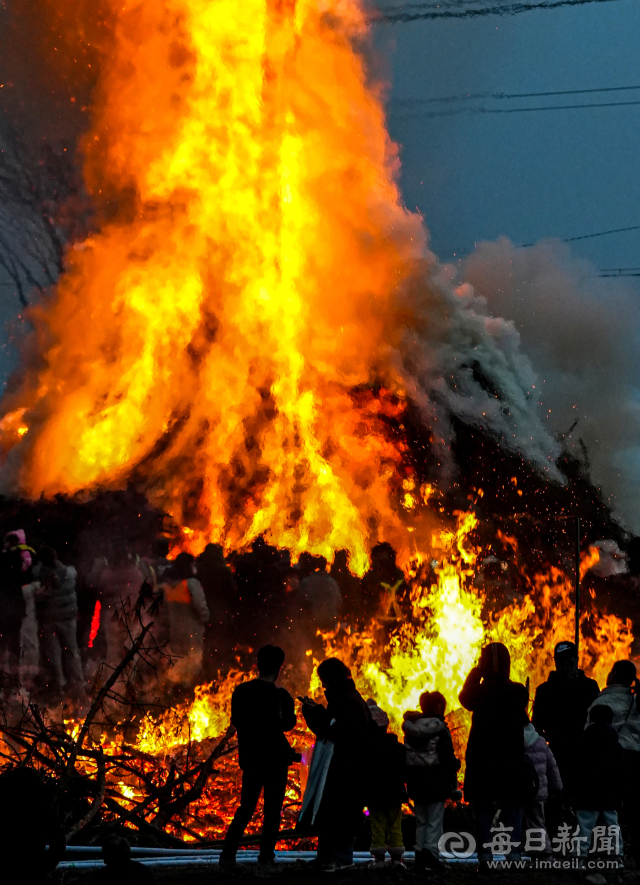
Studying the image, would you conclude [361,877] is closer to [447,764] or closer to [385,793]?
[385,793]

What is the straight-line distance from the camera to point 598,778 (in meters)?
6.25

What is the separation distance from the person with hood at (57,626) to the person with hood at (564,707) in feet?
26.1

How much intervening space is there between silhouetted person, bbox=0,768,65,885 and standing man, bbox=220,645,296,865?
2.18m

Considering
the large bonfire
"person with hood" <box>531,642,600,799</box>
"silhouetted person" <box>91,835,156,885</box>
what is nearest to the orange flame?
the large bonfire

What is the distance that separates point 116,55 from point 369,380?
7024 millimetres

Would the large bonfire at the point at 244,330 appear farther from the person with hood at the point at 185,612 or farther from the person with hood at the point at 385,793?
the person with hood at the point at 385,793

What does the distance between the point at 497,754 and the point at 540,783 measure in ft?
1.39

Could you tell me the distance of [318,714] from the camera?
234 inches

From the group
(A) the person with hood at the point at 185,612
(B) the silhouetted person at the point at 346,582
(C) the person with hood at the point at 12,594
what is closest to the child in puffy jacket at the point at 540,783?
(A) the person with hood at the point at 185,612

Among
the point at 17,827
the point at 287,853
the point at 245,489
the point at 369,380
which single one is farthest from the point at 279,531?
the point at 17,827

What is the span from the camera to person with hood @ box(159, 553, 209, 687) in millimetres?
13734

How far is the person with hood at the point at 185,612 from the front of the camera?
13.7 metres

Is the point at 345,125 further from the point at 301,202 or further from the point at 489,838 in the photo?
the point at 489,838

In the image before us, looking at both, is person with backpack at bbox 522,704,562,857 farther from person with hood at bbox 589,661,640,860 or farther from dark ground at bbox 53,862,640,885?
person with hood at bbox 589,661,640,860
